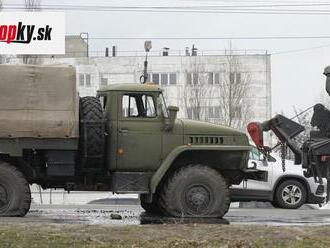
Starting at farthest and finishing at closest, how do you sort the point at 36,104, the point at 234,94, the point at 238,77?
the point at 238,77, the point at 234,94, the point at 36,104

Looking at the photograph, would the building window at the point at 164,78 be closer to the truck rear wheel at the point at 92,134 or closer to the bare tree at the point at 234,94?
the bare tree at the point at 234,94

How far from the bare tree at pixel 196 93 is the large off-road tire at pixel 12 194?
37283 millimetres

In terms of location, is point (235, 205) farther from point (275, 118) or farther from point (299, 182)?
point (275, 118)

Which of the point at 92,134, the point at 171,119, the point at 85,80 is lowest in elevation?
the point at 92,134

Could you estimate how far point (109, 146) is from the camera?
1171cm

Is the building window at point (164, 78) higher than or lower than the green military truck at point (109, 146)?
higher

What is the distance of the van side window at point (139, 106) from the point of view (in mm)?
11891

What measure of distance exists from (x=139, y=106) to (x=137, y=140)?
625 mm

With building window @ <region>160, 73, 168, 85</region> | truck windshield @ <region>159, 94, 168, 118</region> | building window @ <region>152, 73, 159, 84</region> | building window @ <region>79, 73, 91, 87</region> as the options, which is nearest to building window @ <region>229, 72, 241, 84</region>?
building window @ <region>160, 73, 168, 85</region>

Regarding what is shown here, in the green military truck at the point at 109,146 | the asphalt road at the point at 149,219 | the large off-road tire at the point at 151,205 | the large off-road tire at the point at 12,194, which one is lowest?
the asphalt road at the point at 149,219

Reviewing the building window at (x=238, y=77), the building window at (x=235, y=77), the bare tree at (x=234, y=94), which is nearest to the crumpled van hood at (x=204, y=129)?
the bare tree at (x=234, y=94)

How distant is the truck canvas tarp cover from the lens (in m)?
11.2

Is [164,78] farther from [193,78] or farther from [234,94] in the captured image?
[234,94]

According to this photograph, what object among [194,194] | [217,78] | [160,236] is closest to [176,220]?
[194,194]
